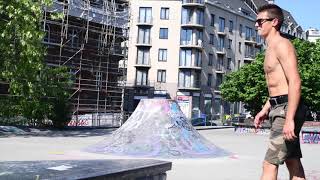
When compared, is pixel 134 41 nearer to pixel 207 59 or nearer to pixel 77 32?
pixel 207 59

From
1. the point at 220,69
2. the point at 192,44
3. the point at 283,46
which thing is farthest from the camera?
the point at 220,69

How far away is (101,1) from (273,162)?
4559 centimetres

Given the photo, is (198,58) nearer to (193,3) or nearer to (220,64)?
(220,64)

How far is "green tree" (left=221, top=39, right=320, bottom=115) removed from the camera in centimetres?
4441

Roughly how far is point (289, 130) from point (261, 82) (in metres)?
40.4

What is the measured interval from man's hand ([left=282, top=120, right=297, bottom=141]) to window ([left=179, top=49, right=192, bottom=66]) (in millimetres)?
65310

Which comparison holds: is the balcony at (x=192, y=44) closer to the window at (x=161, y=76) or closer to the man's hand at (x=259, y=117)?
the window at (x=161, y=76)

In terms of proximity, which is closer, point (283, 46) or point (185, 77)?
point (283, 46)

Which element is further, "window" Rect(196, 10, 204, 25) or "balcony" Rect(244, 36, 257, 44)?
"balcony" Rect(244, 36, 257, 44)

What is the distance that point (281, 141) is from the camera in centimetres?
547

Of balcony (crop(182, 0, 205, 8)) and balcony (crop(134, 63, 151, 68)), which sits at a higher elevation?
balcony (crop(182, 0, 205, 8))

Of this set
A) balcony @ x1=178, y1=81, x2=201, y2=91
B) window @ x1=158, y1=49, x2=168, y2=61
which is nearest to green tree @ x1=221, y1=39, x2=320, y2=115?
balcony @ x1=178, y1=81, x2=201, y2=91

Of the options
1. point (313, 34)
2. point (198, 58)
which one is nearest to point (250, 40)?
point (198, 58)

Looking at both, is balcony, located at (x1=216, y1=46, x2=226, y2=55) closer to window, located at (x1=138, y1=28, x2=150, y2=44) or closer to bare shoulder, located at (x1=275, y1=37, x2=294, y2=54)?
window, located at (x1=138, y1=28, x2=150, y2=44)
